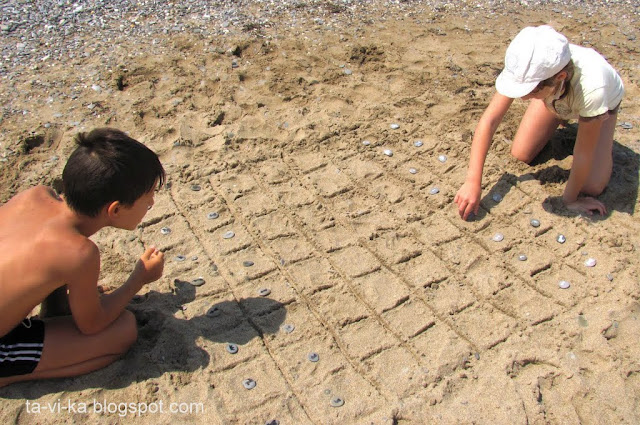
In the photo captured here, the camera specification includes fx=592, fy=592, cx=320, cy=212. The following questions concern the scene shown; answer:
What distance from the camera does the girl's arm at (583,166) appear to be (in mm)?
3121

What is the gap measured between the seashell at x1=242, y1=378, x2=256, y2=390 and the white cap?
1.81m

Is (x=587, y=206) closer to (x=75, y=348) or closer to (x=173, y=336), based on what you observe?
(x=173, y=336)

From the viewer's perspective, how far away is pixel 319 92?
4293 millimetres

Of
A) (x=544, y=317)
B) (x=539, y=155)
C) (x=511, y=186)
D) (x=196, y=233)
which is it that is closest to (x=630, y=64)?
(x=539, y=155)

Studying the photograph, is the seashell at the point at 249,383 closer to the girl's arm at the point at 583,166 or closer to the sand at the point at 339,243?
the sand at the point at 339,243

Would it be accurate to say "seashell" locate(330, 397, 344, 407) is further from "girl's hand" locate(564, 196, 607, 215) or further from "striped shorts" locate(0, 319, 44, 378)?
A: "girl's hand" locate(564, 196, 607, 215)

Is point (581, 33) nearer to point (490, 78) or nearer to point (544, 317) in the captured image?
point (490, 78)

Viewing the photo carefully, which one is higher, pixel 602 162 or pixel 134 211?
pixel 134 211

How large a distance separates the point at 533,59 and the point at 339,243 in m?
1.33

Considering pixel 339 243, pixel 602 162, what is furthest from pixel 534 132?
pixel 339 243

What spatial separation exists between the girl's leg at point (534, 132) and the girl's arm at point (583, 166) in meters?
0.37

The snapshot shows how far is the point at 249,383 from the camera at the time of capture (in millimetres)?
2461

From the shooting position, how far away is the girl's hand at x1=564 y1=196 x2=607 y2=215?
10.9 feet

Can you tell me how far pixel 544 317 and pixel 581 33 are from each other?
136 inches
